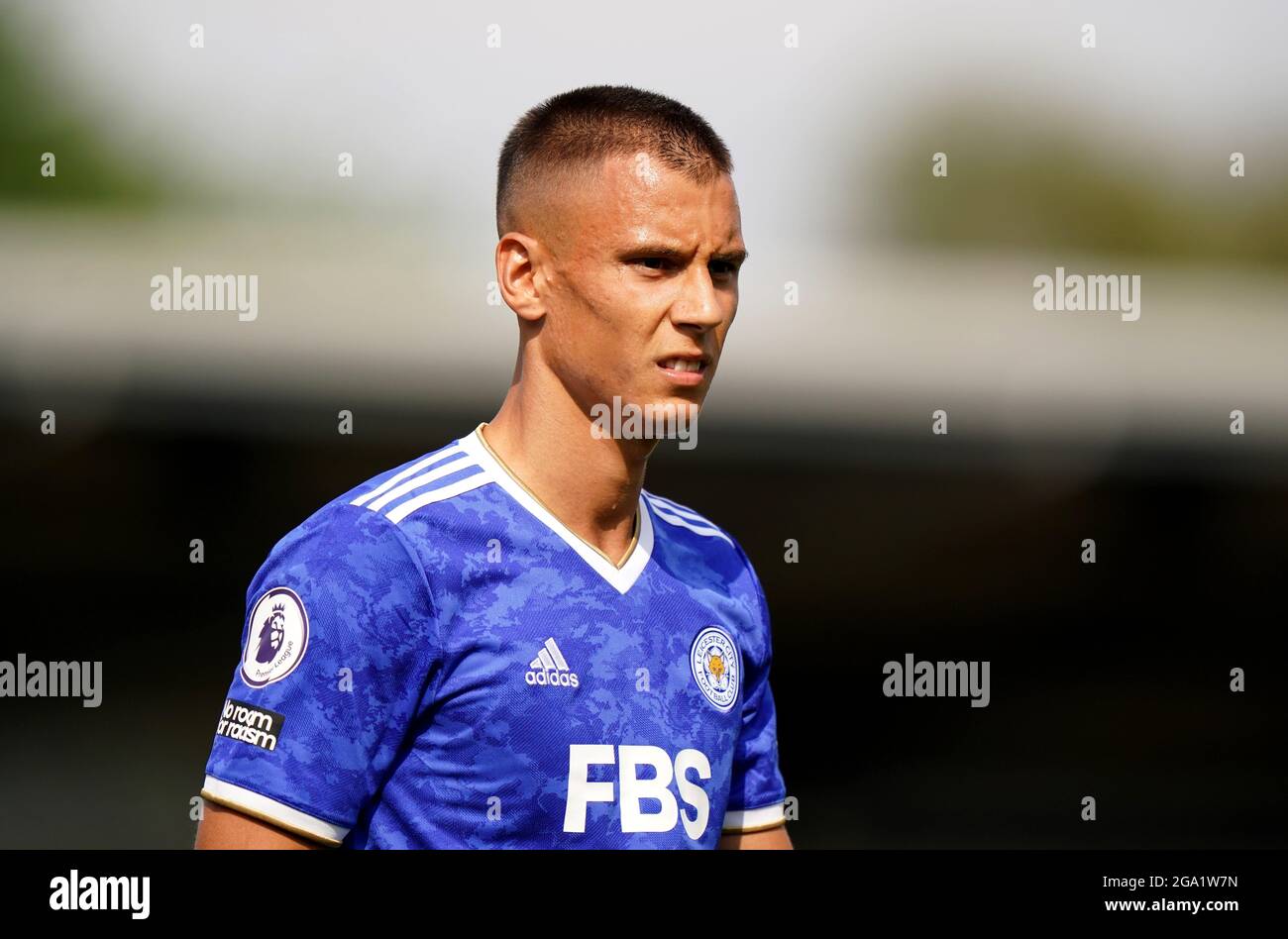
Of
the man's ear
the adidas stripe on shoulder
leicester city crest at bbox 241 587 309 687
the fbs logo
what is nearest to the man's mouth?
the man's ear

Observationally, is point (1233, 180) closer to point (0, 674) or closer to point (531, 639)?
point (0, 674)

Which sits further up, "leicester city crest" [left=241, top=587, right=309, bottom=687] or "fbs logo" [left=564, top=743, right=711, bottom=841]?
"leicester city crest" [left=241, top=587, right=309, bottom=687]

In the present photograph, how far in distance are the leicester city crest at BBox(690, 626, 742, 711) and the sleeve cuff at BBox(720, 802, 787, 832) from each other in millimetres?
397

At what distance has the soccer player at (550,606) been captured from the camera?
2561 mm

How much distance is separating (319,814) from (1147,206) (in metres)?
25.3

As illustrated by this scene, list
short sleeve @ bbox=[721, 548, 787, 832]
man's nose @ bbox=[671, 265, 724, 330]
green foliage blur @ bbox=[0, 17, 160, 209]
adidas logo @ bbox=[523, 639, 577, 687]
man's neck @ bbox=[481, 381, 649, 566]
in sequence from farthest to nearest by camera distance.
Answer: green foliage blur @ bbox=[0, 17, 160, 209]
short sleeve @ bbox=[721, 548, 787, 832]
man's neck @ bbox=[481, 381, 649, 566]
man's nose @ bbox=[671, 265, 724, 330]
adidas logo @ bbox=[523, 639, 577, 687]

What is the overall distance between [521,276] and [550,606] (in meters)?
0.78

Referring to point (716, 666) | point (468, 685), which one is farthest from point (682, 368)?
point (468, 685)

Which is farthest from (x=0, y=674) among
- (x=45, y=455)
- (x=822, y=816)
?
(x=822, y=816)

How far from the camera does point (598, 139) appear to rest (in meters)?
3.00

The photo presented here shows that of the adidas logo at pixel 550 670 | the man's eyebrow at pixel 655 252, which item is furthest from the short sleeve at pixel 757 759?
the man's eyebrow at pixel 655 252

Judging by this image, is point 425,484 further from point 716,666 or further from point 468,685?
point 716,666

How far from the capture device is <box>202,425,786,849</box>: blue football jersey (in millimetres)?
2545

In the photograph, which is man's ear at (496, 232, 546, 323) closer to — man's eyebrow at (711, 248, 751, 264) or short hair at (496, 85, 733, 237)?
short hair at (496, 85, 733, 237)
